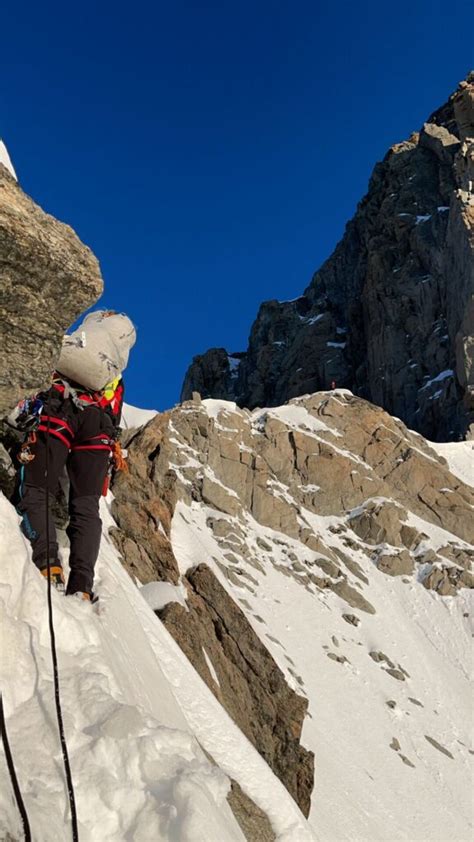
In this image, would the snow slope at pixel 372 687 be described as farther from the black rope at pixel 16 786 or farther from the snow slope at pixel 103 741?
the black rope at pixel 16 786

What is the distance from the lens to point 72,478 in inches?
209

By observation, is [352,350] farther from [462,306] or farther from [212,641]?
[212,641]

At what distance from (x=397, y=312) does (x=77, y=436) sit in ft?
305

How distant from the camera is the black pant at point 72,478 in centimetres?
460

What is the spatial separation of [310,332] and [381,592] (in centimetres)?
7115

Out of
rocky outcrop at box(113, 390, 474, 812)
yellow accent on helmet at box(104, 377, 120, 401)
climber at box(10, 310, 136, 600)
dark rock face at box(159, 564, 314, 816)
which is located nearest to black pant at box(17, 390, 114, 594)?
climber at box(10, 310, 136, 600)

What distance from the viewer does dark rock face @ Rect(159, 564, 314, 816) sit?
37.7 feet

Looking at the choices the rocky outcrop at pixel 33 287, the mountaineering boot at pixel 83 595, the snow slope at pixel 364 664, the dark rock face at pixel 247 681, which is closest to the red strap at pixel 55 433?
the rocky outcrop at pixel 33 287

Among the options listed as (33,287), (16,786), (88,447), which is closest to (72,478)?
(88,447)

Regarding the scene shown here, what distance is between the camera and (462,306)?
77938 mm

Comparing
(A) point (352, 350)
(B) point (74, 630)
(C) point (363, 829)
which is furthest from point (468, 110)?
(B) point (74, 630)

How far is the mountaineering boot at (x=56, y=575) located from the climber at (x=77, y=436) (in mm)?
41

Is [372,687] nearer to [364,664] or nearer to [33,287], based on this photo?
[364,664]

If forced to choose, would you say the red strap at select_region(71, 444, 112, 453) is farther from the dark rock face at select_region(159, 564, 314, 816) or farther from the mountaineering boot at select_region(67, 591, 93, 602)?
the dark rock face at select_region(159, 564, 314, 816)
